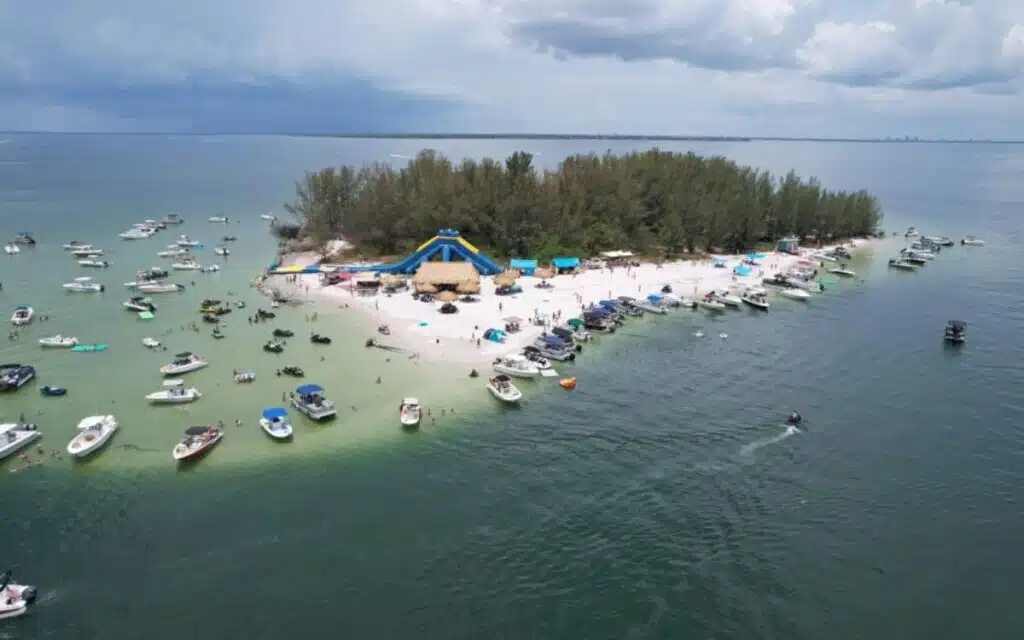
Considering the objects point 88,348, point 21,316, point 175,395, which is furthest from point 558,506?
point 21,316

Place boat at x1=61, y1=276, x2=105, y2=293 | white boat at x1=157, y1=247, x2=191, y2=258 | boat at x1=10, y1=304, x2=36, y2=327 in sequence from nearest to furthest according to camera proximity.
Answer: boat at x1=10, y1=304, x2=36, y2=327
boat at x1=61, y1=276, x2=105, y2=293
white boat at x1=157, y1=247, x2=191, y2=258

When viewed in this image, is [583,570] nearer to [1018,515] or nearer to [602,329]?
[1018,515]

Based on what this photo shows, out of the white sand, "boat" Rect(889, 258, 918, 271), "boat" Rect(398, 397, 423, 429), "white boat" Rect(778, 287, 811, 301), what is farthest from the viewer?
"boat" Rect(889, 258, 918, 271)

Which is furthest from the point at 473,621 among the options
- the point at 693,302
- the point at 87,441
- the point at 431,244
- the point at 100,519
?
the point at 431,244

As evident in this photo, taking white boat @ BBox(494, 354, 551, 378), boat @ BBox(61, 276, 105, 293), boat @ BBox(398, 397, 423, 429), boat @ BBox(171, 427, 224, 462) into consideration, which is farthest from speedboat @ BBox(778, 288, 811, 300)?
boat @ BBox(61, 276, 105, 293)

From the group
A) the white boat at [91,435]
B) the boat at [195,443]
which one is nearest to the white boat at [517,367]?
the boat at [195,443]

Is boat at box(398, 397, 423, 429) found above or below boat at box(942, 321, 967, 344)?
below

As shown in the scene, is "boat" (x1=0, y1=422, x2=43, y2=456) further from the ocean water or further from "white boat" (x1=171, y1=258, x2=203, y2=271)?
"white boat" (x1=171, y1=258, x2=203, y2=271)
